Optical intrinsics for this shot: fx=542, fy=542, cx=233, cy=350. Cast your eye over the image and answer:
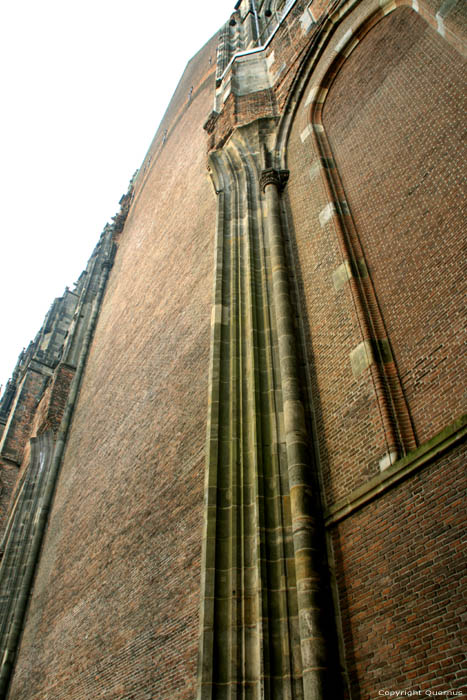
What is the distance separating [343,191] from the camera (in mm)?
8383

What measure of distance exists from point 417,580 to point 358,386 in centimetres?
222

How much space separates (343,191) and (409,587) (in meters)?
5.95

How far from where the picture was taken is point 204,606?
521 cm

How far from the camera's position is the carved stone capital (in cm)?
955

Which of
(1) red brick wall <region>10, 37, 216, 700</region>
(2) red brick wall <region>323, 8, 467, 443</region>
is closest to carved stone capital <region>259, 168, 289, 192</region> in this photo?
(2) red brick wall <region>323, 8, 467, 443</region>

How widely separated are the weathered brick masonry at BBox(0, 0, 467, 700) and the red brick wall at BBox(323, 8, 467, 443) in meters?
0.03

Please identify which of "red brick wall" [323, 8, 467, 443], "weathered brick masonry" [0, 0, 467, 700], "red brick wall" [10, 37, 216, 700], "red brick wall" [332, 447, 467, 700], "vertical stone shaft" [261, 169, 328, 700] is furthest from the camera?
"red brick wall" [10, 37, 216, 700]

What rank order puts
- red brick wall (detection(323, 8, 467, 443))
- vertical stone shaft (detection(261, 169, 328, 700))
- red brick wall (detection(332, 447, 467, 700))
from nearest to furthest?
red brick wall (detection(332, 447, 467, 700)), vertical stone shaft (detection(261, 169, 328, 700)), red brick wall (detection(323, 8, 467, 443))

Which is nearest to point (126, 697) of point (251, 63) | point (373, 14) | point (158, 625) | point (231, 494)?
point (158, 625)

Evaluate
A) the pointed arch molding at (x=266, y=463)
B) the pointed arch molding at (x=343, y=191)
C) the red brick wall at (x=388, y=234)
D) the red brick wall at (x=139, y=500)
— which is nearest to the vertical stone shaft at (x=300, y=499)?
the pointed arch molding at (x=266, y=463)

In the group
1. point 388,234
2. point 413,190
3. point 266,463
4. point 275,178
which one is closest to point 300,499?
point 266,463

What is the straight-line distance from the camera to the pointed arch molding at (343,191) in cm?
549

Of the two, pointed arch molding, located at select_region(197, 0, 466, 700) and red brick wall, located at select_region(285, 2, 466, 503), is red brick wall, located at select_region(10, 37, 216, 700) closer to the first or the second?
pointed arch molding, located at select_region(197, 0, 466, 700)

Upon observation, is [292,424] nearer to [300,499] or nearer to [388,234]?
[300,499]
